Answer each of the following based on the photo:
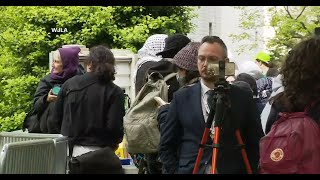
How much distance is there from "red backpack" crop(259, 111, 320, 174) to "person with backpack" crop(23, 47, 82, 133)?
3.45m

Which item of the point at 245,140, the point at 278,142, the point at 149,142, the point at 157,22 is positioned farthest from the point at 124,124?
the point at 157,22

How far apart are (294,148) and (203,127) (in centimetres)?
83

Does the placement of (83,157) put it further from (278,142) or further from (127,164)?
(278,142)

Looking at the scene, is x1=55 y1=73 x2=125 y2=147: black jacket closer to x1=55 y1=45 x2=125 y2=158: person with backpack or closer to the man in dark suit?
x1=55 y1=45 x2=125 y2=158: person with backpack

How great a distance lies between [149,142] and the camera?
4941mm

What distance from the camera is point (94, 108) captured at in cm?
552

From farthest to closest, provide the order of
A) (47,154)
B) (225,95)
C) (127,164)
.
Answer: (127,164) → (47,154) → (225,95)

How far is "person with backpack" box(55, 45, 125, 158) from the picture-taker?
549cm

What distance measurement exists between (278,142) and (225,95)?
23.8 inches

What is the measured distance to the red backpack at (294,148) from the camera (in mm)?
2908

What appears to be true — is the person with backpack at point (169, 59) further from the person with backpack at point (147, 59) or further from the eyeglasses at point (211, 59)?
the eyeglasses at point (211, 59)

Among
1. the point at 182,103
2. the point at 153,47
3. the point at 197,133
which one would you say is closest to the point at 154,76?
the point at 153,47

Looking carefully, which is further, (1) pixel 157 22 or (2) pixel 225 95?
(1) pixel 157 22

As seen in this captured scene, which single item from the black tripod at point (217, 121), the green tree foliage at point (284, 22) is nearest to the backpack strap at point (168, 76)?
the black tripod at point (217, 121)
